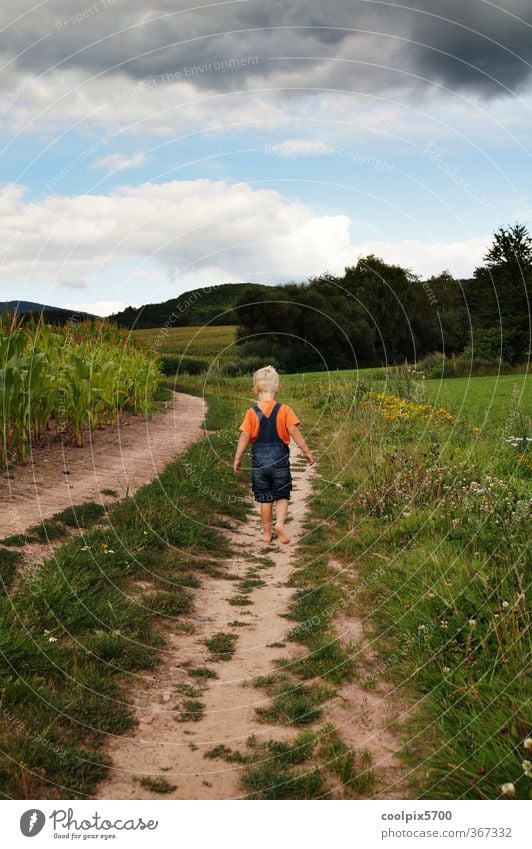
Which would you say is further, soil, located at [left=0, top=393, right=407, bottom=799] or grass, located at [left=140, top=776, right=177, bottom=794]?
soil, located at [left=0, top=393, right=407, bottom=799]

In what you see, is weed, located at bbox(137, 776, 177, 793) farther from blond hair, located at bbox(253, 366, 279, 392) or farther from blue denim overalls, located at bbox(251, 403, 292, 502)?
blond hair, located at bbox(253, 366, 279, 392)

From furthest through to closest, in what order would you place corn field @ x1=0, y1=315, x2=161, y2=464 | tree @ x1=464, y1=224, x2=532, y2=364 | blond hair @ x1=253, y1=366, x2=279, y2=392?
1. tree @ x1=464, y1=224, x2=532, y2=364
2. corn field @ x1=0, y1=315, x2=161, y2=464
3. blond hair @ x1=253, y1=366, x2=279, y2=392

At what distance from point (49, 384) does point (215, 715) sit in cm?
883

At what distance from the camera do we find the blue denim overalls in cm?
851

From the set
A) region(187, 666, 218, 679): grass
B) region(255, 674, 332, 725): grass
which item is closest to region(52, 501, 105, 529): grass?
region(187, 666, 218, 679): grass

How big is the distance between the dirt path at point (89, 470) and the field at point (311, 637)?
0.66 metres

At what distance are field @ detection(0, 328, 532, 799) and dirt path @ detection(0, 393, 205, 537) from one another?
2.17ft

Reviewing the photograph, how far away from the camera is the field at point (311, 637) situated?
398 cm

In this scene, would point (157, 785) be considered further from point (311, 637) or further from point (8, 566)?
point (8, 566)

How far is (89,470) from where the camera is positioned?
11.8 metres

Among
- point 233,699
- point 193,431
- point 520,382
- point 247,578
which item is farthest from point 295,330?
point 233,699

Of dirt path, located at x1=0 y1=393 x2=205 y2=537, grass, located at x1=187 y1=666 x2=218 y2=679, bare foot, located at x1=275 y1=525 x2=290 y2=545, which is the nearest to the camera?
grass, located at x1=187 y1=666 x2=218 y2=679

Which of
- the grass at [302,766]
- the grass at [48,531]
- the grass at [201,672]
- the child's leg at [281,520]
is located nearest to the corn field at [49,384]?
the grass at [48,531]

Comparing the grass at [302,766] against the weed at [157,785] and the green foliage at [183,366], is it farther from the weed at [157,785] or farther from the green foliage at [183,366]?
the green foliage at [183,366]
